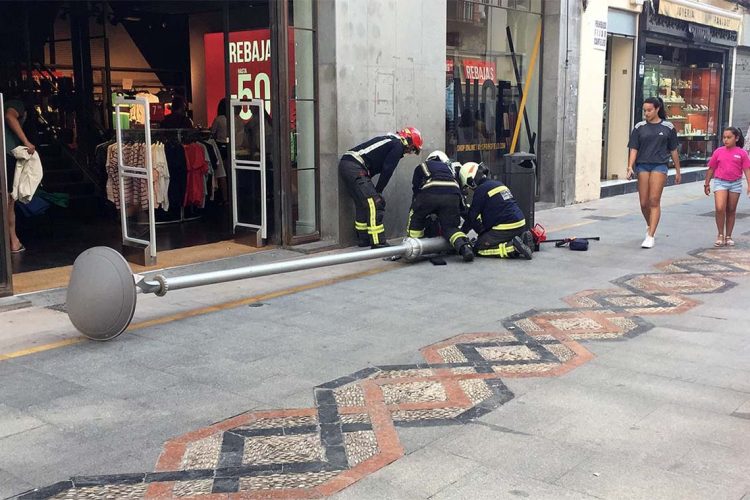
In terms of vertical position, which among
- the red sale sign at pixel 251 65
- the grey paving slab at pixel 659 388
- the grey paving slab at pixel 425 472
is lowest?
the grey paving slab at pixel 425 472

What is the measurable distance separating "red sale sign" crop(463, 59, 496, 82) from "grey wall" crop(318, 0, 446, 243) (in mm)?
1792

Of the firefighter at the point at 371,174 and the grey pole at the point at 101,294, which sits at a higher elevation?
the firefighter at the point at 371,174

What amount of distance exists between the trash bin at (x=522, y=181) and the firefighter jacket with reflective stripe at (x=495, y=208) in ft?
3.48

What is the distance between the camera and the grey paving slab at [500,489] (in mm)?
3596

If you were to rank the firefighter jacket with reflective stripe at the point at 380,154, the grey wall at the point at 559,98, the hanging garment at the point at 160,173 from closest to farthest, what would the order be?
the firefighter jacket with reflective stripe at the point at 380,154 → the hanging garment at the point at 160,173 → the grey wall at the point at 559,98

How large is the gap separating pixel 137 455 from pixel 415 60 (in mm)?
7611

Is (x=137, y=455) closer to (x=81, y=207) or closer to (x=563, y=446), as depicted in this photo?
(x=563, y=446)

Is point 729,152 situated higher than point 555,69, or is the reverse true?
point 555,69

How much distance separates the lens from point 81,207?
13.6 metres

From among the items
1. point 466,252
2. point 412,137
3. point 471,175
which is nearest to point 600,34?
point 412,137

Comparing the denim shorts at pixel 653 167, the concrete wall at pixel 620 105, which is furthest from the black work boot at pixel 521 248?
the concrete wall at pixel 620 105

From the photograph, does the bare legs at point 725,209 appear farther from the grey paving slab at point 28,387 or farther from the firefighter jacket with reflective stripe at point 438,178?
Result: the grey paving slab at point 28,387

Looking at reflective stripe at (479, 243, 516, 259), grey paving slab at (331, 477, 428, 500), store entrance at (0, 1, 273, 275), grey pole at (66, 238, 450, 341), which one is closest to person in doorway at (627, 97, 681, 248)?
reflective stripe at (479, 243, 516, 259)

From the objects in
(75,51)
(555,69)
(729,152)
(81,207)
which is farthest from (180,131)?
(729,152)
